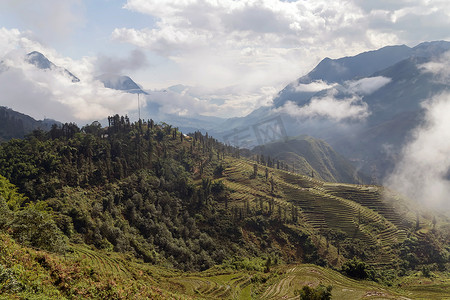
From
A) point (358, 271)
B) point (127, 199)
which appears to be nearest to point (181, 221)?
point (127, 199)

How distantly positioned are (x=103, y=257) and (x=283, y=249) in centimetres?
5740

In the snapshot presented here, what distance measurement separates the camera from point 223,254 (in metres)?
Answer: 71.6

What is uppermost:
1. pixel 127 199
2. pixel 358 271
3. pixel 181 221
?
pixel 127 199

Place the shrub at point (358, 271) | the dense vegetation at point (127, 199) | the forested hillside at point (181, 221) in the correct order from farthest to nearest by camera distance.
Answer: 1. the shrub at point (358, 271)
2. the dense vegetation at point (127, 199)
3. the forested hillside at point (181, 221)

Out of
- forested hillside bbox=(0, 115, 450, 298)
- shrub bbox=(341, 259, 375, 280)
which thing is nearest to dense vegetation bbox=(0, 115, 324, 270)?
forested hillside bbox=(0, 115, 450, 298)

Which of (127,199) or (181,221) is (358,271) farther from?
(127,199)

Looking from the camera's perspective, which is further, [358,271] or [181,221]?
[181,221]

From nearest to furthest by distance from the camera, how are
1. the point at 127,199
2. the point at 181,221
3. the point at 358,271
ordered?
the point at 358,271
the point at 127,199
the point at 181,221

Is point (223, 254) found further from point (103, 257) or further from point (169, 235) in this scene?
point (103, 257)

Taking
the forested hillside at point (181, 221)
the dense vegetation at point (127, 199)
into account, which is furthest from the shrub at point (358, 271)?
the dense vegetation at point (127, 199)

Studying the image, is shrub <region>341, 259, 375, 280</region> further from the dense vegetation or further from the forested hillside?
the dense vegetation

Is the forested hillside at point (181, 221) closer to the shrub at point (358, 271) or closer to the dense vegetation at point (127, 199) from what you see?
the shrub at point (358, 271)

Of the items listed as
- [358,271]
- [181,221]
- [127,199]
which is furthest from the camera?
[181,221]

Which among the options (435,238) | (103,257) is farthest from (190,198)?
(435,238)
